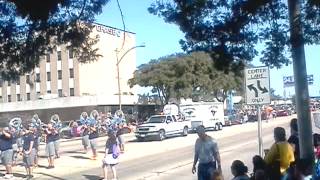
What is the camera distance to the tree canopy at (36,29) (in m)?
6.61

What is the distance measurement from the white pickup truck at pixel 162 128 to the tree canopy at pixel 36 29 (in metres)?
30.0

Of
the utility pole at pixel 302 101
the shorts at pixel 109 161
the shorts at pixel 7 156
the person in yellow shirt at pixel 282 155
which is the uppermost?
the utility pole at pixel 302 101

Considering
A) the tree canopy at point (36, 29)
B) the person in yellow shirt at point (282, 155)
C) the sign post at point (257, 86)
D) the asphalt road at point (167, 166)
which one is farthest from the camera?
the asphalt road at point (167, 166)

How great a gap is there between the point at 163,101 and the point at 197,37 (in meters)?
65.4

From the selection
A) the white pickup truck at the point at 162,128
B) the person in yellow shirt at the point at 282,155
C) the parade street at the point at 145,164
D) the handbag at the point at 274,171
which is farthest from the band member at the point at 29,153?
the white pickup truck at the point at 162,128

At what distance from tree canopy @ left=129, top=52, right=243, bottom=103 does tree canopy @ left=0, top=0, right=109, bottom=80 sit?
2293 inches

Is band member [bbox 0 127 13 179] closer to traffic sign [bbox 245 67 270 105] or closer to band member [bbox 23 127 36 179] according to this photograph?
band member [bbox 23 127 36 179]

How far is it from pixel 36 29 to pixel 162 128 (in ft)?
104

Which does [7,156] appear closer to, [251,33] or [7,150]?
[7,150]

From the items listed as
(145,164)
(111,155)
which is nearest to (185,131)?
(145,164)

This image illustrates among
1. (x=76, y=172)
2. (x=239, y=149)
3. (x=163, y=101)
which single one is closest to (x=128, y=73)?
(x=163, y=101)

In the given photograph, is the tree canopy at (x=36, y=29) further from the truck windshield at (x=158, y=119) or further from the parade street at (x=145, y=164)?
the truck windshield at (x=158, y=119)

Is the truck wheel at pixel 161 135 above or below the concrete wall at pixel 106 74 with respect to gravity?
below

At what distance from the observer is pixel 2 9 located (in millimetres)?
6750
